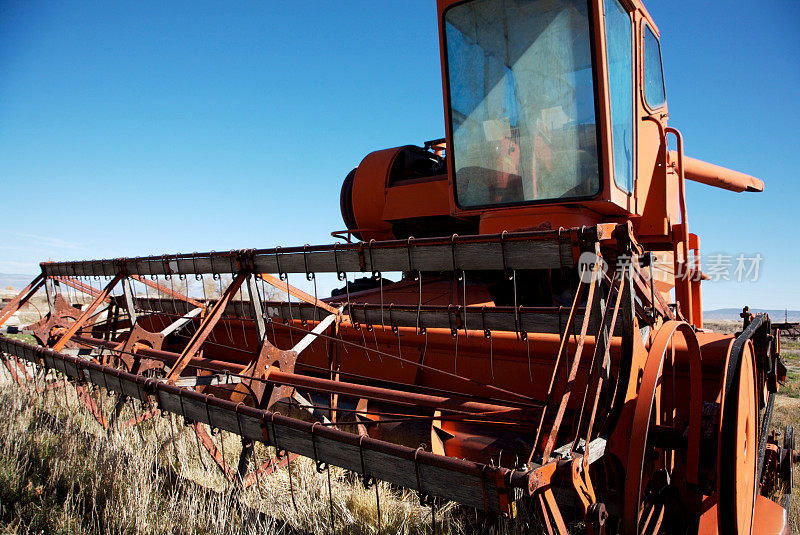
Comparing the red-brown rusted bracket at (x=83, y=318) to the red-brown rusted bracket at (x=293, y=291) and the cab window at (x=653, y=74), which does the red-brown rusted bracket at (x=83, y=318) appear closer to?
the red-brown rusted bracket at (x=293, y=291)

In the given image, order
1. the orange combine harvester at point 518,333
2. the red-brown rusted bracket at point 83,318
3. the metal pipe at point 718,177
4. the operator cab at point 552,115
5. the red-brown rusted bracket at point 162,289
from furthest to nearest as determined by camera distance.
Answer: the metal pipe at point 718,177
the red-brown rusted bracket at point 162,289
the red-brown rusted bracket at point 83,318
the operator cab at point 552,115
the orange combine harvester at point 518,333

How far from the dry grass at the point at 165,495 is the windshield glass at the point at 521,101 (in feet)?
6.98

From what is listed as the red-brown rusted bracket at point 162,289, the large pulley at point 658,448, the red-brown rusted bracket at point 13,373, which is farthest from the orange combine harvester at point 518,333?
the red-brown rusted bracket at point 13,373

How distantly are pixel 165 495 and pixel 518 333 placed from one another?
2.12m

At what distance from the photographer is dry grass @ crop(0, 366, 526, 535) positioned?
100 inches

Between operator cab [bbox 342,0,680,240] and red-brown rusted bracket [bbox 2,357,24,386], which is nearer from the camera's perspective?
operator cab [bbox 342,0,680,240]

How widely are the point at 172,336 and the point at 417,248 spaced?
12.5ft

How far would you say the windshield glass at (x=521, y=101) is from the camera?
351 cm

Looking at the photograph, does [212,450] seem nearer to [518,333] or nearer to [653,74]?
[518,333]

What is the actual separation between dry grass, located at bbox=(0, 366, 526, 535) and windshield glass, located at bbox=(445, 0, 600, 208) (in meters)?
2.13

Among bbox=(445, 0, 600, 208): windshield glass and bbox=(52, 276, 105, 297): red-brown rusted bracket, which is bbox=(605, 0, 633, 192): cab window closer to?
bbox=(445, 0, 600, 208): windshield glass

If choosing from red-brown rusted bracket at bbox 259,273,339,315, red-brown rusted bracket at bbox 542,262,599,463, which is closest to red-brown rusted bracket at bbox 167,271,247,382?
red-brown rusted bracket at bbox 259,273,339,315

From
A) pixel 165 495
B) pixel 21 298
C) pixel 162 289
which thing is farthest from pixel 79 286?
pixel 165 495

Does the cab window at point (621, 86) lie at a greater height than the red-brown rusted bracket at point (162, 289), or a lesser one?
greater
